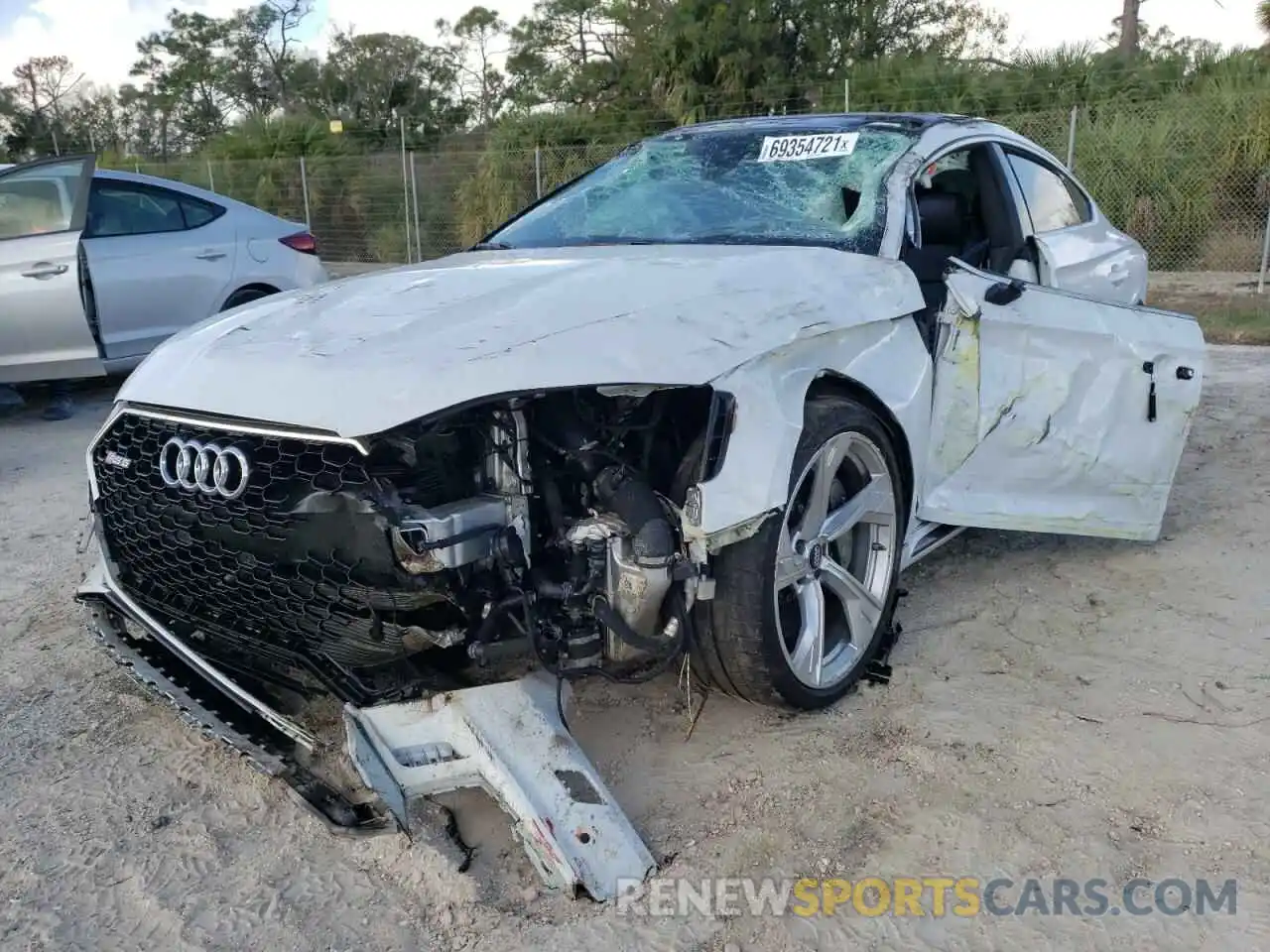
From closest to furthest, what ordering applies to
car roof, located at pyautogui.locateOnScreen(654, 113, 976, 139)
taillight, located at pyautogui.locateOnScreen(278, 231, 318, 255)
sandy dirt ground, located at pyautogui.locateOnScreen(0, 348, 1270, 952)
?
sandy dirt ground, located at pyautogui.locateOnScreen(0, 348, 1270, 952) → car roof, located at pyautogui.locateOnScreen(654, 113, 976, 139) → taillight, located at pyautogui.locateOnScreen(278, 231, 318, 255)

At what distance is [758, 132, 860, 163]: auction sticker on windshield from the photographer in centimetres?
365

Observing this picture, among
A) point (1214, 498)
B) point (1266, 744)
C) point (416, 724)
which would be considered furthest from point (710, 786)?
point (1214, 498)

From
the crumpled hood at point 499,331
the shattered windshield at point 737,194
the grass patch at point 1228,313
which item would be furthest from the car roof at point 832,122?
the grass patch at point 1228,313

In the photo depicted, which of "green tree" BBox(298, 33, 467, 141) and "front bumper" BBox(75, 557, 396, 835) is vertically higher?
"green tree" BBox(298, 33, 467, 141)

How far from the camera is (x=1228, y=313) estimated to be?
10.1m

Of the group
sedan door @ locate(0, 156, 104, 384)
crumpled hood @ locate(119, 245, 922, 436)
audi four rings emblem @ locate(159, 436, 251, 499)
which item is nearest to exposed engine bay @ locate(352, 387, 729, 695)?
crumpled hood @ locate(119, 245, 922, 436)

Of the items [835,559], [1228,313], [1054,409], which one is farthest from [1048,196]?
[1228,313]

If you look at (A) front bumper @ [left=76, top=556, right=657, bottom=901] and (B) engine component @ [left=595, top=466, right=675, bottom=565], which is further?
(B) engine component @ [left=595, top=466, right=675, bottom=565]

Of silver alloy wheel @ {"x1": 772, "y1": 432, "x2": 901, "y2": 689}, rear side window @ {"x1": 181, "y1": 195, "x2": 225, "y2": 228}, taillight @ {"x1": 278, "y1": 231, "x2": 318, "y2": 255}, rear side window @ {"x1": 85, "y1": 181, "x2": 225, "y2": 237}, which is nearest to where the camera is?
silver alloy wheel @ {"x1": 772, "y1": 432, "x2": 901, "y2": 689}

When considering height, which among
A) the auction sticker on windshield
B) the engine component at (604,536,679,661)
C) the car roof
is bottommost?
the engine component at (604,536,679,661)

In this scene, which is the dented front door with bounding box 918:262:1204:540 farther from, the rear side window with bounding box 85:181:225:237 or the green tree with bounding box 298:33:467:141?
the green tree with bounding box 298:33:467:141

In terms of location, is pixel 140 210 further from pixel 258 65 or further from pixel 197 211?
pixel 258 65

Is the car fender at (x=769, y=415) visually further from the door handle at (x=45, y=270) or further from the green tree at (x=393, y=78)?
the green tree at (x=393, y=78)

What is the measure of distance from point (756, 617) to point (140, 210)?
6042 mm
